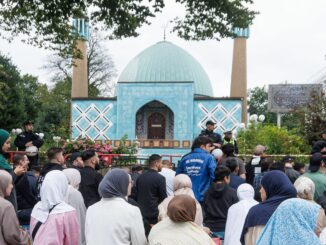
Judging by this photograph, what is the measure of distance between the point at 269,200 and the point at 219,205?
193 centimetres

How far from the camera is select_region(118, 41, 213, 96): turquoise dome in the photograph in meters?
41.3

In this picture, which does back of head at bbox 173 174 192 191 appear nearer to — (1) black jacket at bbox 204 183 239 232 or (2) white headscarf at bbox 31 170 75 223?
(1) black jacket at bbox 204 183 239 232

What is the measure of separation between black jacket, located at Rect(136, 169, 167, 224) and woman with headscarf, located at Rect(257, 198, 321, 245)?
3.98 m

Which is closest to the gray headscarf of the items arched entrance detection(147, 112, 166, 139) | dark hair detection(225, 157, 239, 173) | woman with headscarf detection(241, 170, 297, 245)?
woman with headscarf detection(241, 170, 297, 245)

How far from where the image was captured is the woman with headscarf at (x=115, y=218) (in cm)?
488

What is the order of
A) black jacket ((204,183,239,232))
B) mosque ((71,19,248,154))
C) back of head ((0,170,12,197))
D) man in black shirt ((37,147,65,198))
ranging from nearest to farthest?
1. back of head ((0,170,12,197))
2. black jacket ((204,183,239,232))
3. man in black shirt ((37,147,65,198))
4. mosque ((71,19,248,154))

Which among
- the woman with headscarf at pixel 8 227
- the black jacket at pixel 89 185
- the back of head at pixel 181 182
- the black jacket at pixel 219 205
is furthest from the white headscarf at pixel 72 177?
the woman with headscarf at pixel 8 227

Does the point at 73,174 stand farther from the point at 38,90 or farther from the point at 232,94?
the point at 38,90

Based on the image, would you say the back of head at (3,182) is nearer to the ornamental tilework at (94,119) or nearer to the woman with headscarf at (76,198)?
the woman with headscarf at (76,198)

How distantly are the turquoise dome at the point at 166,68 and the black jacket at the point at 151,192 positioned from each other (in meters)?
33.2

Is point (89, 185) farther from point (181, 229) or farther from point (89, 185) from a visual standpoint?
point (181, 229)

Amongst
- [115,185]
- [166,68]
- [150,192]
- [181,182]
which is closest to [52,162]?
[150,192]

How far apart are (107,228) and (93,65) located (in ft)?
137

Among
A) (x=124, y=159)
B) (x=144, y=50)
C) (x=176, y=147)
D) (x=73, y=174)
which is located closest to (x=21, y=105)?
(x=144, y=50)
